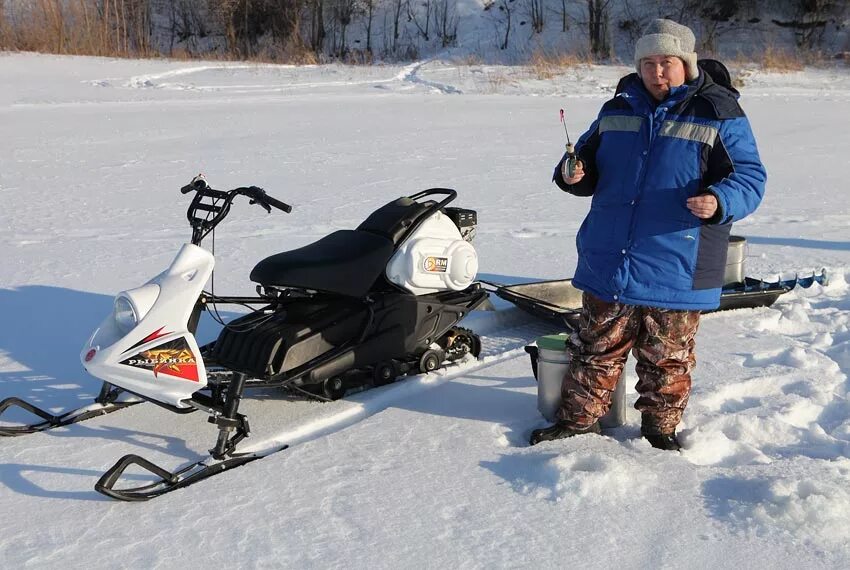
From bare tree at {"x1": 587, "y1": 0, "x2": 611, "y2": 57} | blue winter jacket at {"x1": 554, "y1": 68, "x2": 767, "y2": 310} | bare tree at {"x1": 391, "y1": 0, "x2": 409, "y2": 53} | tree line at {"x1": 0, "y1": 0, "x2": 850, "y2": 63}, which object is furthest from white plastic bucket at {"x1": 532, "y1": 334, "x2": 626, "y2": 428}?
bare tree at {"x1": 391, "y1": 0, "x2": 409, "y2": 53}

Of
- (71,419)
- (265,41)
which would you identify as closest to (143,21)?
(265,41)

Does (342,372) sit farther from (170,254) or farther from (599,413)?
(170,254)

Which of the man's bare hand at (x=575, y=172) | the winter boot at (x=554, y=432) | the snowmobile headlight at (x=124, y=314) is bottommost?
the winter boot at (x=554, y=432)

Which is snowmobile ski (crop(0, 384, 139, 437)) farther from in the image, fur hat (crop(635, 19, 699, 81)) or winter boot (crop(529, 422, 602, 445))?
fur hat (crop(635, 19, 699, 81))

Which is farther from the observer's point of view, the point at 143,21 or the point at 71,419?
the point at 143,21

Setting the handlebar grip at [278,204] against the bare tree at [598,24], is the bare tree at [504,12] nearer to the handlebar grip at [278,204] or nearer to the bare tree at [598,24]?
the bare tree at [598,24]

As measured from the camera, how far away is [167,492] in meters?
Result: 2.71

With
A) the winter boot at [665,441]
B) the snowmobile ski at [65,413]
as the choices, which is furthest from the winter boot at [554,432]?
the snowmobile ski at [65,413]

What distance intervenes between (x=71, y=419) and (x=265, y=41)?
24.7m

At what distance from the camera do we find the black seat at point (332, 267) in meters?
3.34

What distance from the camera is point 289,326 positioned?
338 centimetres

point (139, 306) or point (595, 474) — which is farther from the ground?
point (139, 306)

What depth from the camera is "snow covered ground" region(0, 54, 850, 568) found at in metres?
2.41

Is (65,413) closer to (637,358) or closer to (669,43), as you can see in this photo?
(637,358)
